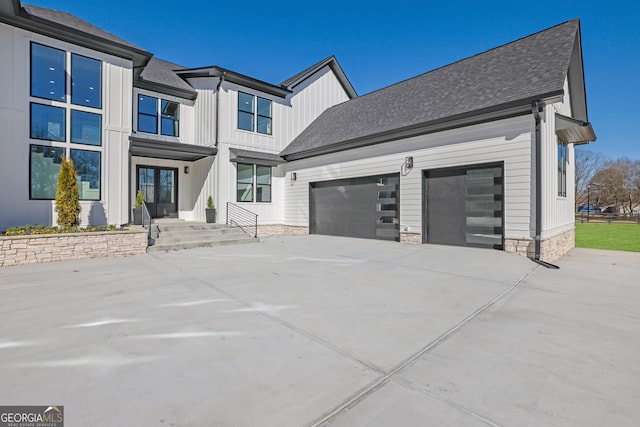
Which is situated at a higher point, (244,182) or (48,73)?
(48,73)

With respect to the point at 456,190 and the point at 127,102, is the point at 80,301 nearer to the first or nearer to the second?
the point at 127,102

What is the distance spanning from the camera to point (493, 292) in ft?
15.0

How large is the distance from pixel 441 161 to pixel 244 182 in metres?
8.03

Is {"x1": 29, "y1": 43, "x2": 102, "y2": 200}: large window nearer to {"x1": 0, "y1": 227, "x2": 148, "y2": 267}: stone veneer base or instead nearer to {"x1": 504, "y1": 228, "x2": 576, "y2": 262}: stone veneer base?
{"x1": 0, "y1": 227, "x2": 148, "y2": 267}: stone veneer base

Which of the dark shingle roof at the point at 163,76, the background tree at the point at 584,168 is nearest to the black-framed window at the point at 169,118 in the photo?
the dark shingle roof at the point at 163,76

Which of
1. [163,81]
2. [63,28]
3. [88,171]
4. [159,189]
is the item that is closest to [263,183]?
[159,189]

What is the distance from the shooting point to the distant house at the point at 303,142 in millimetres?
7723

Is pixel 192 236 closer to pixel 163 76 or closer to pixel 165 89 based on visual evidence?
pixel 165 89

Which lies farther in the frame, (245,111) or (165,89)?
(245,111)

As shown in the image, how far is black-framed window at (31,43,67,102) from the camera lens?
8359mm

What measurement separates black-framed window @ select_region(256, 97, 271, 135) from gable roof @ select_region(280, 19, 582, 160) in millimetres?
1381

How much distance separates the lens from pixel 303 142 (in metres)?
13.5

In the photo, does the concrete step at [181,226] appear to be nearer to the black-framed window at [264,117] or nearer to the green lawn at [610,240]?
the black-framed window at [264,117]

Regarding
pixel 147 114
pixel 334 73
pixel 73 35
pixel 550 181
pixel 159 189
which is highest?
pixel 334 73
